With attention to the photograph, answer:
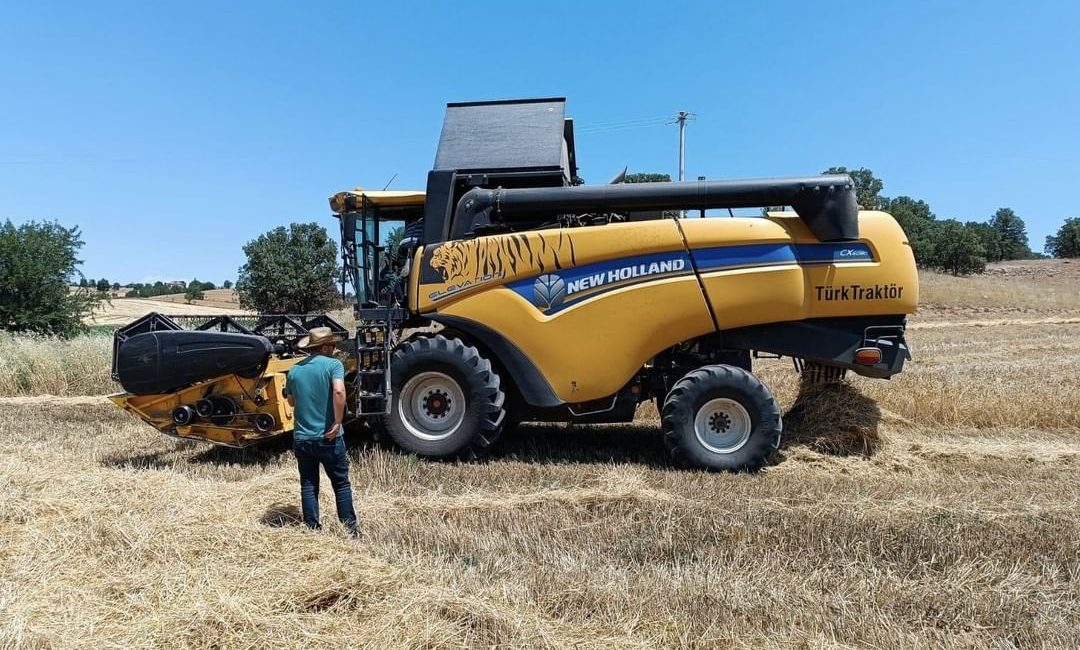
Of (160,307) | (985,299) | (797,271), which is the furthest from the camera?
(160,307)

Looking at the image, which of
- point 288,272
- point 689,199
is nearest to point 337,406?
point 689,199

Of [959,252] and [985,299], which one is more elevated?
[959,252]

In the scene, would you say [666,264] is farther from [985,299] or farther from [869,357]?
[985,299]

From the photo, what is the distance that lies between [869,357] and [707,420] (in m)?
1.49

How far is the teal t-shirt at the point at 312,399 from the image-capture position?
4340 mm

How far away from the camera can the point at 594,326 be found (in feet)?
19.9

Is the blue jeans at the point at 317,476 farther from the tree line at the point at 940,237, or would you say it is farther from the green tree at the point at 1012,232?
the green tree at the point at 1012,232

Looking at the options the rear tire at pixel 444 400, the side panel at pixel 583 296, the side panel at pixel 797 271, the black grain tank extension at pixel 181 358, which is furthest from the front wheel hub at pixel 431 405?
the side panel at pixel 797 271

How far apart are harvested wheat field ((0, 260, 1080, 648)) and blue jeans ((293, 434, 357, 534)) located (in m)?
0.23

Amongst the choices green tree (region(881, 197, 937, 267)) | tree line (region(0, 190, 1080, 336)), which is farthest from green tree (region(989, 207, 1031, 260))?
green tree (region(881, 197, 937, 267))

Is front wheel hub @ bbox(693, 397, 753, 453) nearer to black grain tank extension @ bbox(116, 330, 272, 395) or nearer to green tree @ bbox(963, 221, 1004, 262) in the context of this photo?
black grain tank extension @ bbox(116, 330, 272, 395)

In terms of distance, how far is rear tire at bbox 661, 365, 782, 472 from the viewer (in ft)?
19.3

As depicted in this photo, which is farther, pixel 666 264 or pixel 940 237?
pixel 940 237

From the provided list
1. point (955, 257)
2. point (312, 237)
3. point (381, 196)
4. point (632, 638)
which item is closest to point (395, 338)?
point (381, 196)
